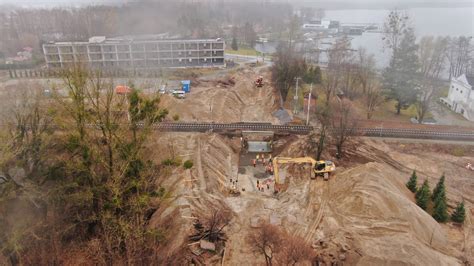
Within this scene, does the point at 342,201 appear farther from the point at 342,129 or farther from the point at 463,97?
the point at 463,97

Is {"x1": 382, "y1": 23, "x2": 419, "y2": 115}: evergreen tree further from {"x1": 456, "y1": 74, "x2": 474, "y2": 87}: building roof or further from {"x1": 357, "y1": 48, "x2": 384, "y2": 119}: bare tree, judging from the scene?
{"x1": 456, "y1": 74, "x2": 474, "y2": 87}: building roof

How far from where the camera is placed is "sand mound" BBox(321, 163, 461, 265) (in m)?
19.1

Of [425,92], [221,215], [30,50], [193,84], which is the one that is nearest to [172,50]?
[193,84]

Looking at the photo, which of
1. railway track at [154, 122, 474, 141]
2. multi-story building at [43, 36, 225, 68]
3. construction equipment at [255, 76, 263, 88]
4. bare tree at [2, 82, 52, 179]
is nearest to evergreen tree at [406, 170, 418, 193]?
railway track at [154, 122, 474, 141]

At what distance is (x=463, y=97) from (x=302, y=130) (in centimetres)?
2747

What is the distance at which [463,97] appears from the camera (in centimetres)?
4844

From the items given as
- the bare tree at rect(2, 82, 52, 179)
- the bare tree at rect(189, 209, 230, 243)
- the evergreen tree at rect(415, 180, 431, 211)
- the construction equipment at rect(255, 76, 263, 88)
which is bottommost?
the bare tree at rect(189, 209, 230, 243)

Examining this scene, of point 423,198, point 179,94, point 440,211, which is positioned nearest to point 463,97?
point 423,198

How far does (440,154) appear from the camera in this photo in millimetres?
33219

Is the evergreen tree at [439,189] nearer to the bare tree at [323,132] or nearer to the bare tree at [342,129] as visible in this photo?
the bare tree at [342,129]

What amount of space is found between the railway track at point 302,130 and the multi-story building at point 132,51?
92.1 ft

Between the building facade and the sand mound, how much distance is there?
28372mm

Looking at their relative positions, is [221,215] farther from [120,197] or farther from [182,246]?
[120,197]

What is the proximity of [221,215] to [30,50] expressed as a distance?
73723 mm
